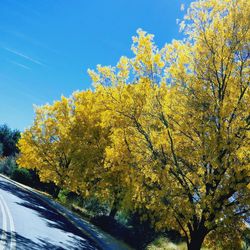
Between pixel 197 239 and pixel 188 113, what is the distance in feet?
11.9

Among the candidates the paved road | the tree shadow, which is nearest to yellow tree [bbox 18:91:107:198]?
the paved road

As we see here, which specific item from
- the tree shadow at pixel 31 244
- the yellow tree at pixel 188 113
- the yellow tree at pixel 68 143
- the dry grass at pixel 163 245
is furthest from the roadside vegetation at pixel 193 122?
the yellow tree at pixel 68 143

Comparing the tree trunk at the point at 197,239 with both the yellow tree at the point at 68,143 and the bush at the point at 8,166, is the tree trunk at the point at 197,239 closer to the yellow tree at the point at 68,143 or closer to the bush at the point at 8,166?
the yellow tree at the point at 68,143

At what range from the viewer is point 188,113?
8906 mm

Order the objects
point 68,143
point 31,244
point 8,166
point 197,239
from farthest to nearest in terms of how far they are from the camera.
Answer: point 8,166 < point 68,143 < point 197,239 < point 31,244

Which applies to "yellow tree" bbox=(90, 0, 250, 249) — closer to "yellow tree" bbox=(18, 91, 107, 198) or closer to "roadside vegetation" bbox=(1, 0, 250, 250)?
"roadside vegetation" bbox=(1, 0, 250, 250)

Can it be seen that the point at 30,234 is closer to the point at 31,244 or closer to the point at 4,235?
the point at 31,244

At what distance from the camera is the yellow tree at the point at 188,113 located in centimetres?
848

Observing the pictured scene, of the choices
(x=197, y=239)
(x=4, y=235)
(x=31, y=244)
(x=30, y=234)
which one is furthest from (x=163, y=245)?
(x=4, y=235)

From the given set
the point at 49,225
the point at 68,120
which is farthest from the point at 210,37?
the point at 68,120

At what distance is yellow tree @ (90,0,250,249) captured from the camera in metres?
8.48

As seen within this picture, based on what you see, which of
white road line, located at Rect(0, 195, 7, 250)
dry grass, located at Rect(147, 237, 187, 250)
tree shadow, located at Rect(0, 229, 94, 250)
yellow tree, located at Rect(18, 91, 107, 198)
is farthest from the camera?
yellow tree, located at Rect(18, 91, 107, 198)

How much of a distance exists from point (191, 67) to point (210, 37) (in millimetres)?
1001

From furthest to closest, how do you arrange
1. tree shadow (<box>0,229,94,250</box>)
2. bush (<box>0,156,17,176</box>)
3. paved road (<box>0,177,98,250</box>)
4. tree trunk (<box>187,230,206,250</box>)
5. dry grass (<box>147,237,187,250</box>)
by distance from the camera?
bush (<box>0,156,17,176</box>), dry grass (<box>147,237,187,250</box>), tree trunk (<box>187,230,206,250</box>), paved road (<box>0,177,98,250</box>), tree shadow (<box>0,229,94,250</box>)
